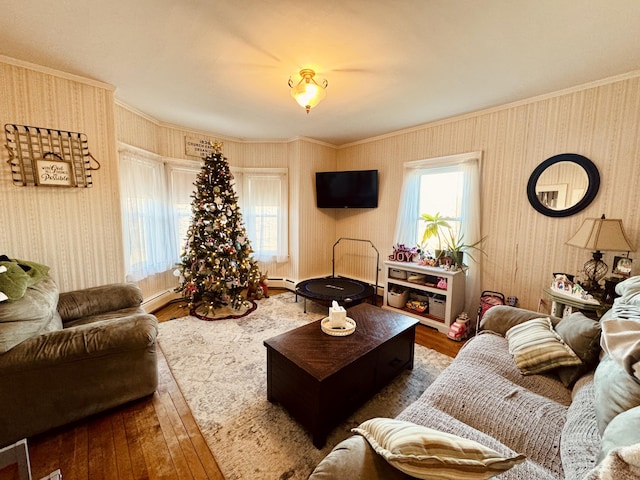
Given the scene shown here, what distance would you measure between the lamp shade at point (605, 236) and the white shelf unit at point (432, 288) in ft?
3.85

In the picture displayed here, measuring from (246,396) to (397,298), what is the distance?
2.29 meters

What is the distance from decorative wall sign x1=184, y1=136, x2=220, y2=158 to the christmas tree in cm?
66

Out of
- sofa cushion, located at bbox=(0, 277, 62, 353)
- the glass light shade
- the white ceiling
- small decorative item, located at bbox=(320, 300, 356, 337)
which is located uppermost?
the white ceiling

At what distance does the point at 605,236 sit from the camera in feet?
7.14

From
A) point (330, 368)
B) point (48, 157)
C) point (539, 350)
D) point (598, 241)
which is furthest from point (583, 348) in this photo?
point (48, 157)

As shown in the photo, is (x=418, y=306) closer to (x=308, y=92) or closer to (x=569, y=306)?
(x=569, y=306)

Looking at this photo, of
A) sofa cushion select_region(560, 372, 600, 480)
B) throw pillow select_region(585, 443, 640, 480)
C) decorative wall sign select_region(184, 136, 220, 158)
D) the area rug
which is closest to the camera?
throw pillow select_region(585, 443, 640, 480)

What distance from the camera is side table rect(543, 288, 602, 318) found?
7.10 ft

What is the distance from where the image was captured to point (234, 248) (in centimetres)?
365

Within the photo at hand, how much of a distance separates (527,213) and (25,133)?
16.1 feet

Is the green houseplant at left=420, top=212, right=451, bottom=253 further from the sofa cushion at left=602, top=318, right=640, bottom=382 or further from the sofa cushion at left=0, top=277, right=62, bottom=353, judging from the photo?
the sofa cushion at left=0, top=277, right=62, bottom=353

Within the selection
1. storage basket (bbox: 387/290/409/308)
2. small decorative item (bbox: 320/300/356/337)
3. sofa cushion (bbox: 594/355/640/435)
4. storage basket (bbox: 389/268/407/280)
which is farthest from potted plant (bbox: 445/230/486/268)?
sofa cushion (bbox: 594/355/640/435)

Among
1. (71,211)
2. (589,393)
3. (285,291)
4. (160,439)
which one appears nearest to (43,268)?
(71,211)

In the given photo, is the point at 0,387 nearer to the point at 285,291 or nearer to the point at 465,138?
the point at 285,291
